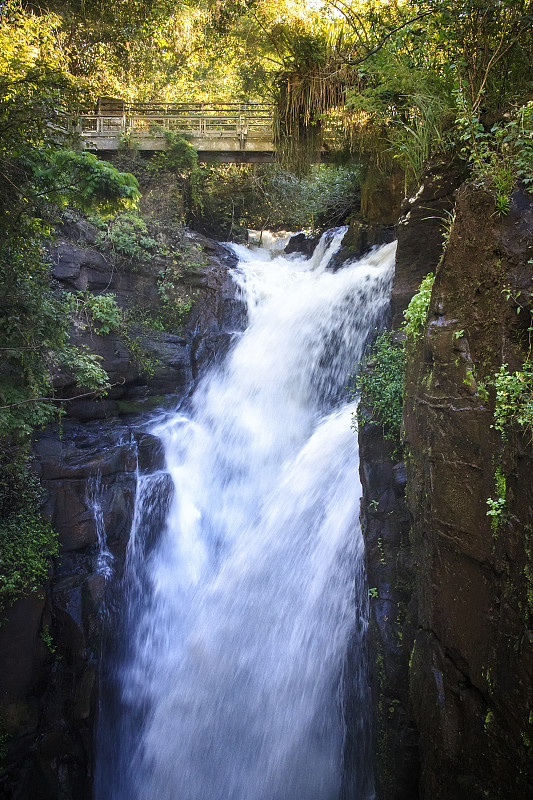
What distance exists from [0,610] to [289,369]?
6186 mm

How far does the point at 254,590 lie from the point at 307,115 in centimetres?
810

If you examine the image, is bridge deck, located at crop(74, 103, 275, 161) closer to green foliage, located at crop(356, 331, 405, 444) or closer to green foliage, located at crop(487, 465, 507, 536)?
green foliage, located at crop(356, 331, 405, 444)

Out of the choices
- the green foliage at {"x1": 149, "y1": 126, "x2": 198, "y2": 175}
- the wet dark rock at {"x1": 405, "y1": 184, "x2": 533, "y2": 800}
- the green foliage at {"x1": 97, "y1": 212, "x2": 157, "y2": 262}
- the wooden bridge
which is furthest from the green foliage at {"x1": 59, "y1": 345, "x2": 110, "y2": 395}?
the green foliage at {"x1": 149, "y1": 126, "x2": 198, "y2": 175}

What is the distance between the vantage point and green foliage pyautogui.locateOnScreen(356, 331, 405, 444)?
5.79 m

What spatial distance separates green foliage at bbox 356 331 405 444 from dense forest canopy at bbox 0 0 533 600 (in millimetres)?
2133

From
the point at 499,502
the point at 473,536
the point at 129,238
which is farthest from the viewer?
the point at 129,238

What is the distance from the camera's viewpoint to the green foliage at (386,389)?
5.79 meters

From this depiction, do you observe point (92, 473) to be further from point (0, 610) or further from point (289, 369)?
point (289, 369)

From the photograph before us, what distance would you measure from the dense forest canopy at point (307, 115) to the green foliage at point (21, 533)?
0.17ft

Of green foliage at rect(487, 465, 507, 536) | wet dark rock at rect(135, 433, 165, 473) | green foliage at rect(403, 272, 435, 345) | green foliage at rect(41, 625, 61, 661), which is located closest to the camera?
green foliage at rect(487, 465, 507, 536)

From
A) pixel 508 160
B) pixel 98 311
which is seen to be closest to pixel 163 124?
pixel 98 311

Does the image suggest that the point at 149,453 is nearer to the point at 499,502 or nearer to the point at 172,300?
the point at 172,300

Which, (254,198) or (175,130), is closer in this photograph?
(175,130)

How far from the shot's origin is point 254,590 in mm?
6832
